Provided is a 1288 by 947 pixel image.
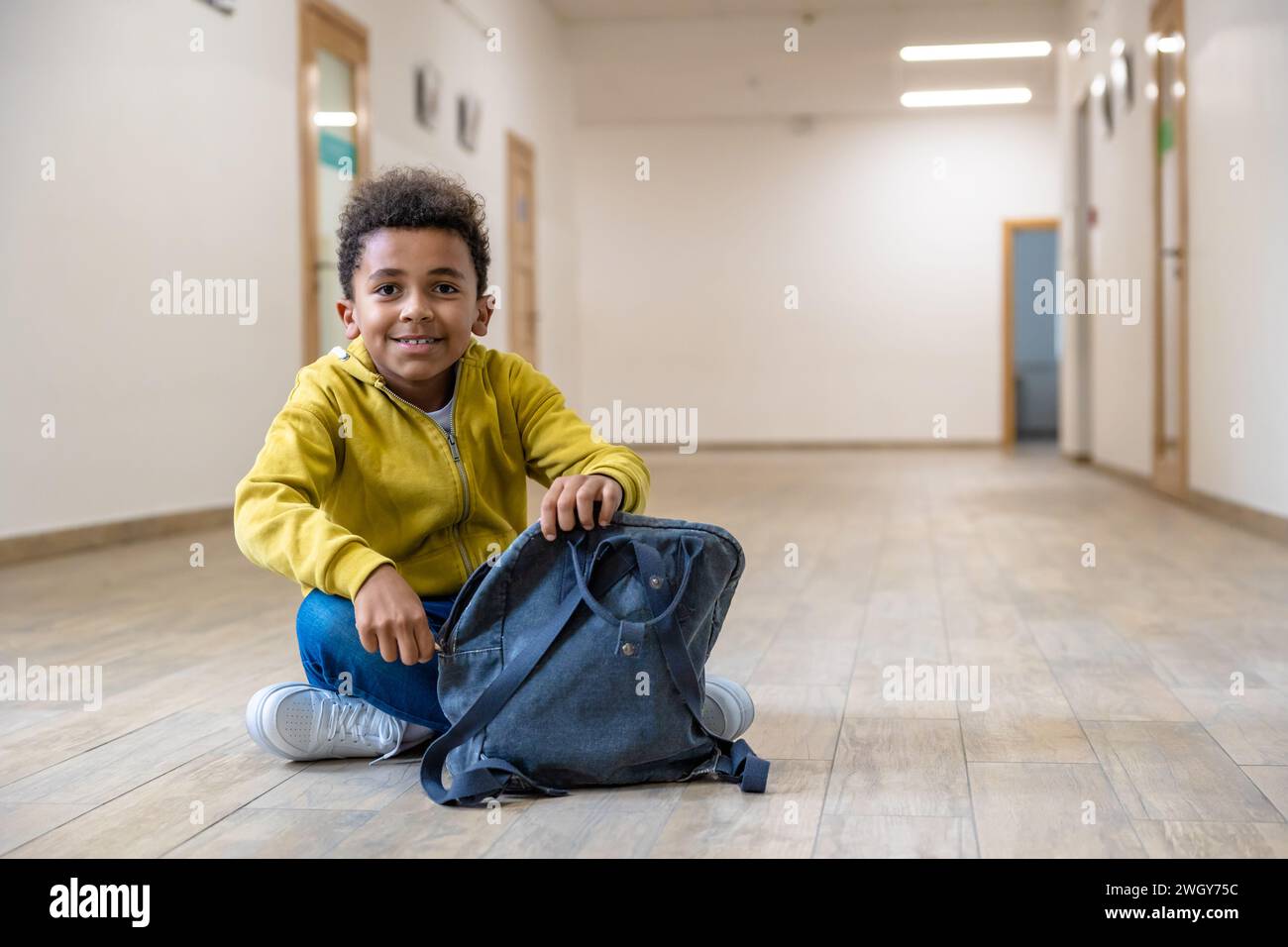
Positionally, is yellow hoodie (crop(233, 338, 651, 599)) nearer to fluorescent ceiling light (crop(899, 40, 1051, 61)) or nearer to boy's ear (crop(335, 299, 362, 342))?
boy's ear (crop(335, 299, 362, 342))

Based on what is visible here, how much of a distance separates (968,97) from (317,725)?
1006cm

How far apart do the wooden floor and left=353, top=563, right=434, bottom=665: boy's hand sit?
18 cm

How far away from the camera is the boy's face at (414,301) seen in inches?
66.3

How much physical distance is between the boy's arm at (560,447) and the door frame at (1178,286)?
4413 millimetres

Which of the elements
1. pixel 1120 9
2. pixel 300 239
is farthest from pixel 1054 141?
pixel 300 239

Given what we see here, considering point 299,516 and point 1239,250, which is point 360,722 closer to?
point 299,516

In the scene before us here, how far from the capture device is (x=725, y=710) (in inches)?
67.1

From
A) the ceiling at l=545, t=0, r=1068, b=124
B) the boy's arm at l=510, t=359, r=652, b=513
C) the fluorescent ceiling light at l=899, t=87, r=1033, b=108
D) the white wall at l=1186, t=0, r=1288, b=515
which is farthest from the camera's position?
the fluorescent ceiling light at l=899, t=87, r=1033, b=108

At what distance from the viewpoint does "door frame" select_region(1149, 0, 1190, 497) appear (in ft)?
18.2

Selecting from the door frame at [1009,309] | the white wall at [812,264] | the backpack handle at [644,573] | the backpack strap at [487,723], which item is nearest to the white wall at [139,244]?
the backpack strap at [487,723]

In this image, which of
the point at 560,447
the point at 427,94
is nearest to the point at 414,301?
the point at 560,447

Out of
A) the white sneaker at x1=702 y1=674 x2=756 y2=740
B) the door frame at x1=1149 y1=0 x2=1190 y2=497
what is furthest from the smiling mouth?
the door frame at x1=1149 y1=0 x2=1190 y2=497

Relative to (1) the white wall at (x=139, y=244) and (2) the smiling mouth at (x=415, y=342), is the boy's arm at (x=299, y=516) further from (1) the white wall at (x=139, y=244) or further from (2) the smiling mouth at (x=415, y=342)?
(1) the white wall at (x=139, y=244)

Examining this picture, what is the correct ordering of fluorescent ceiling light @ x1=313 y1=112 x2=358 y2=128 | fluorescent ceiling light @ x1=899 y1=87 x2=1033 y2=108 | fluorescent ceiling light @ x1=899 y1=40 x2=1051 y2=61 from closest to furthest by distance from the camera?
fluorescent ceiling light @ x1=313 y1=112 x2=358 y2=128 < fluorescent ceiling light @ x1=899 y1=40 x2=1051 y2=61 < fluorescent ceiling light @ x1=899 y1=87 x2=1033 y2=108
